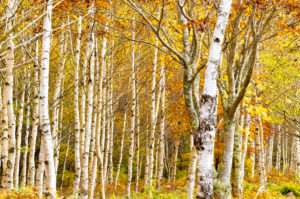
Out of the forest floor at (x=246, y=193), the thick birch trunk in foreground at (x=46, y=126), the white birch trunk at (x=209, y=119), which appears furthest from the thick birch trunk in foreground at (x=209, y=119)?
the thick birch trunk in foreground at (x=46, y=126)

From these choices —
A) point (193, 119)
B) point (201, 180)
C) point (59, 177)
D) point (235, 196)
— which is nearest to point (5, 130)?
point (193, 119)

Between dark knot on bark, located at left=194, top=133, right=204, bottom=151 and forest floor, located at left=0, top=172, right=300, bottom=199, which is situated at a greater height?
dark knot on bark, located at left=194, top=133, right=204, bottom=151

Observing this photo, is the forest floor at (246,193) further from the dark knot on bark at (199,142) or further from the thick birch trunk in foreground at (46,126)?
the dark knot on bark at (199,142)

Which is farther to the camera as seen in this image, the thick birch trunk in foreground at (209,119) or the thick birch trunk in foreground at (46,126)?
the thick birch trunk in foreground at (46,126)

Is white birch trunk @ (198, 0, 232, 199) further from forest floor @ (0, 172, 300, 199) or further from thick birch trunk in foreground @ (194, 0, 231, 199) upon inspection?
forest floor @ (0, 172, 300, 199)

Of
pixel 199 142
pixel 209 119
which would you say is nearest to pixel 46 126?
pixel 199 142

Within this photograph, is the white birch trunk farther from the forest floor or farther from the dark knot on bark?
the forest floor

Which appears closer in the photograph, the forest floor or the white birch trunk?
the white birch trunk

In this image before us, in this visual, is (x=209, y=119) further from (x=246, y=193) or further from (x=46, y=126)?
(x=246, y=193)

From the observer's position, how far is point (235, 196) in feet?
21.0

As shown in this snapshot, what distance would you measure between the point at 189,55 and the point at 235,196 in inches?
153

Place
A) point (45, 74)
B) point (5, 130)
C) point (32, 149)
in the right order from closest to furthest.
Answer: point (45, 74), point (5, 130), point (32, 149)

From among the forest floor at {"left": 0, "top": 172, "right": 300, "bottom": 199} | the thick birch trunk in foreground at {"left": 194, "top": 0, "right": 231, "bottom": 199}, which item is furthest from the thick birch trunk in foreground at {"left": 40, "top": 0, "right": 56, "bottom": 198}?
the thick birch trunk in foreground at {"left": 194, "top": 0, "right": 231, "bottom": 199}

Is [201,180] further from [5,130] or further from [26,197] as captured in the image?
[5,130]
